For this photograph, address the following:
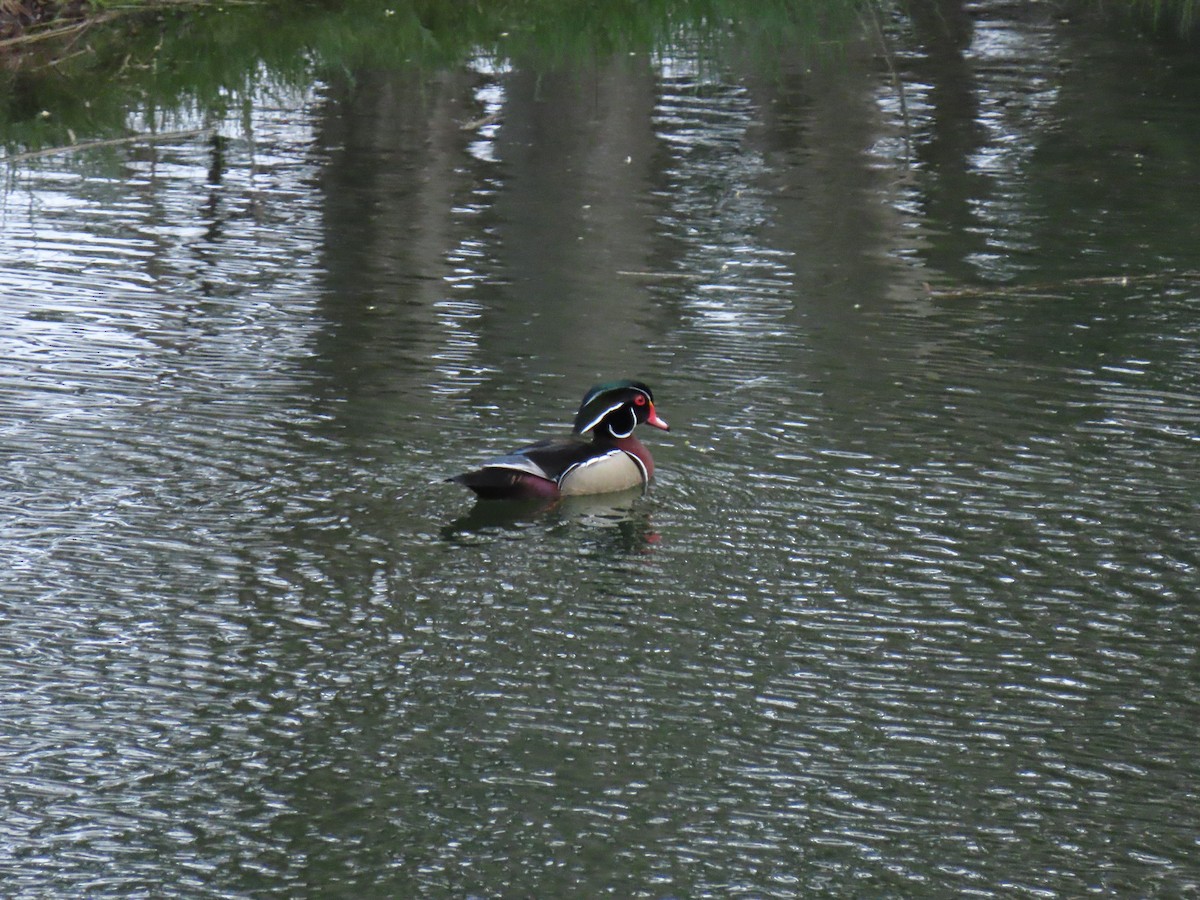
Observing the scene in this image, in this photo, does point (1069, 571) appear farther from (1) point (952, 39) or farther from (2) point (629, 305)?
(1) point (952, 39)

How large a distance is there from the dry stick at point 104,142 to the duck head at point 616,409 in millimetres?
7861

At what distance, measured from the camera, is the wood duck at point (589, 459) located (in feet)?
28.7

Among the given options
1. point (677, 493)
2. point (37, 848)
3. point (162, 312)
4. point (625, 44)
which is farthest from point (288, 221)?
point (37, 848)

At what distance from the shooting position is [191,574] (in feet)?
25.6

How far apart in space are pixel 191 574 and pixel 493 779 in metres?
2.13

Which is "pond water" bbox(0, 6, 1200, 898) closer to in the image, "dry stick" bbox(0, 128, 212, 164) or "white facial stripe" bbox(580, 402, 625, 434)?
"dry stick" bbox(0, 128, 212, 164)

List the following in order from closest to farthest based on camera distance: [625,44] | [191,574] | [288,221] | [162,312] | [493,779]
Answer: [493,779] → [191,574] → [162,312] → [288,221] → [625,44]

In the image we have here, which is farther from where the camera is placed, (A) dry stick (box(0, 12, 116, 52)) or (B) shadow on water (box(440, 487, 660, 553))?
(A) dry stick (box(0, 12, 116, 52))

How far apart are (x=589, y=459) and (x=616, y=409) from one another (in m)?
0.33

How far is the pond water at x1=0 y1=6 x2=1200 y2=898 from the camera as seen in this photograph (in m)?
5.92

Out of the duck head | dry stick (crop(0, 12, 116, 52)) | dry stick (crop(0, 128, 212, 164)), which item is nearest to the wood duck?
the duck head

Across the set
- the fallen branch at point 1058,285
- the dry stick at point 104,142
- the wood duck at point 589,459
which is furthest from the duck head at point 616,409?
the dry stick at point 104,142

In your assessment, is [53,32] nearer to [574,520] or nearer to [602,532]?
[574,520]

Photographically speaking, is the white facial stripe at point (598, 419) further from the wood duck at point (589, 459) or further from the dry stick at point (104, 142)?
the dry stick at point (104, 142)
